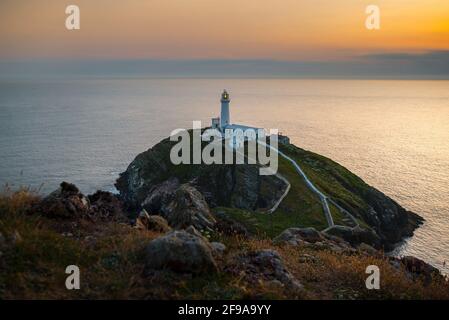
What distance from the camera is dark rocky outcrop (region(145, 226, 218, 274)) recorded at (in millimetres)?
9500

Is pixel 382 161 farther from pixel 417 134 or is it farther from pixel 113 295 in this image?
pixel 113 295

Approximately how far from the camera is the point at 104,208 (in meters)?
14.3

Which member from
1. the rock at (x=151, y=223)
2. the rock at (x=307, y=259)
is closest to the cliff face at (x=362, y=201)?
the rock at (x=307, y=259)

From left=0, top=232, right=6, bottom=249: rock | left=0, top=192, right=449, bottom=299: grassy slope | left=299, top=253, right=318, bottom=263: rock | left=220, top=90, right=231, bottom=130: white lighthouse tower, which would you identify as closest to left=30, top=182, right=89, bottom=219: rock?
left=0, top=192, right=449, bottom=299: grassy slope

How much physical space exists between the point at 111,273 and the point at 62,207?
12.9 ft

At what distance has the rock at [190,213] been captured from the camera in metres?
18.8

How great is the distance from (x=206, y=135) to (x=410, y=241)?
4395 centimetres

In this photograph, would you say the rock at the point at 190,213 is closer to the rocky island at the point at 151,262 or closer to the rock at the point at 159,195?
the rocky island at the point at 151,262

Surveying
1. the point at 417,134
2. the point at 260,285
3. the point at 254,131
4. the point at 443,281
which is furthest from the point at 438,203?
the point at 417,134

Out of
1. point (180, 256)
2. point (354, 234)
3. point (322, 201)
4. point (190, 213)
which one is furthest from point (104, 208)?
point (322, 201)

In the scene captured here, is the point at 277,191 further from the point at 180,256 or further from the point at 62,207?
the point at 180,256

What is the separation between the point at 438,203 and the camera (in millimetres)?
75188

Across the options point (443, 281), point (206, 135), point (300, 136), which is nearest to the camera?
point (443, 281)

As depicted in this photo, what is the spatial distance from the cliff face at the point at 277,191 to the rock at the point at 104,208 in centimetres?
3499
